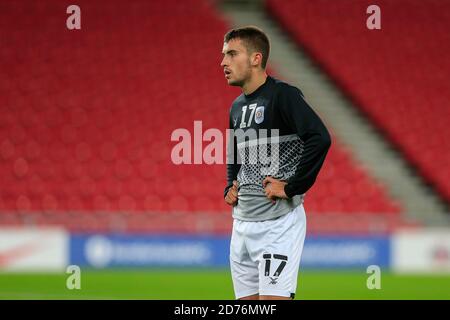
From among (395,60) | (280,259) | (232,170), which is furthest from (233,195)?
(395,60)

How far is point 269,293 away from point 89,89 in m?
10.9

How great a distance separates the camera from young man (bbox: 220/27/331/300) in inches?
182

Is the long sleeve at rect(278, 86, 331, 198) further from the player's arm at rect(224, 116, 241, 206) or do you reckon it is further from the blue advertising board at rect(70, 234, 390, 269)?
the blue advertising board at rect(70, 234, 390, 269)

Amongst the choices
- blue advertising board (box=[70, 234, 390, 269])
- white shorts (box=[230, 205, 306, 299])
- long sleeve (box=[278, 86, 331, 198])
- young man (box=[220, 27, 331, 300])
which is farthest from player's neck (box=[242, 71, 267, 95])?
blue advertising board (box=[70, 234, 390, 269])

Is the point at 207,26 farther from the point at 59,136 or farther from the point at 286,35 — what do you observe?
the point at 59,136

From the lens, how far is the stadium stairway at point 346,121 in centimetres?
1476

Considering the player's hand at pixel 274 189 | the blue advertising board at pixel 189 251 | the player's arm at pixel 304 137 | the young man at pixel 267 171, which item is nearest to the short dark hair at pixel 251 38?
the young man at pixel 267 171

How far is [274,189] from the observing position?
467 cm

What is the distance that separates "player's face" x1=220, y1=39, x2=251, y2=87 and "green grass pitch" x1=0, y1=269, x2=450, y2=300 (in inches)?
179

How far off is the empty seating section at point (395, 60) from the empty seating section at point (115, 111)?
1307 millimetres

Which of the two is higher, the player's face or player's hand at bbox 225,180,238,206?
the player's face

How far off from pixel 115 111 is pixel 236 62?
10.3 meters

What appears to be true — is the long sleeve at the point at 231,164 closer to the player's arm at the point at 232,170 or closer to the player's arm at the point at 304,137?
the player's arm at the point at 232,170

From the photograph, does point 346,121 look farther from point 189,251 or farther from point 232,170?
point 232,170
